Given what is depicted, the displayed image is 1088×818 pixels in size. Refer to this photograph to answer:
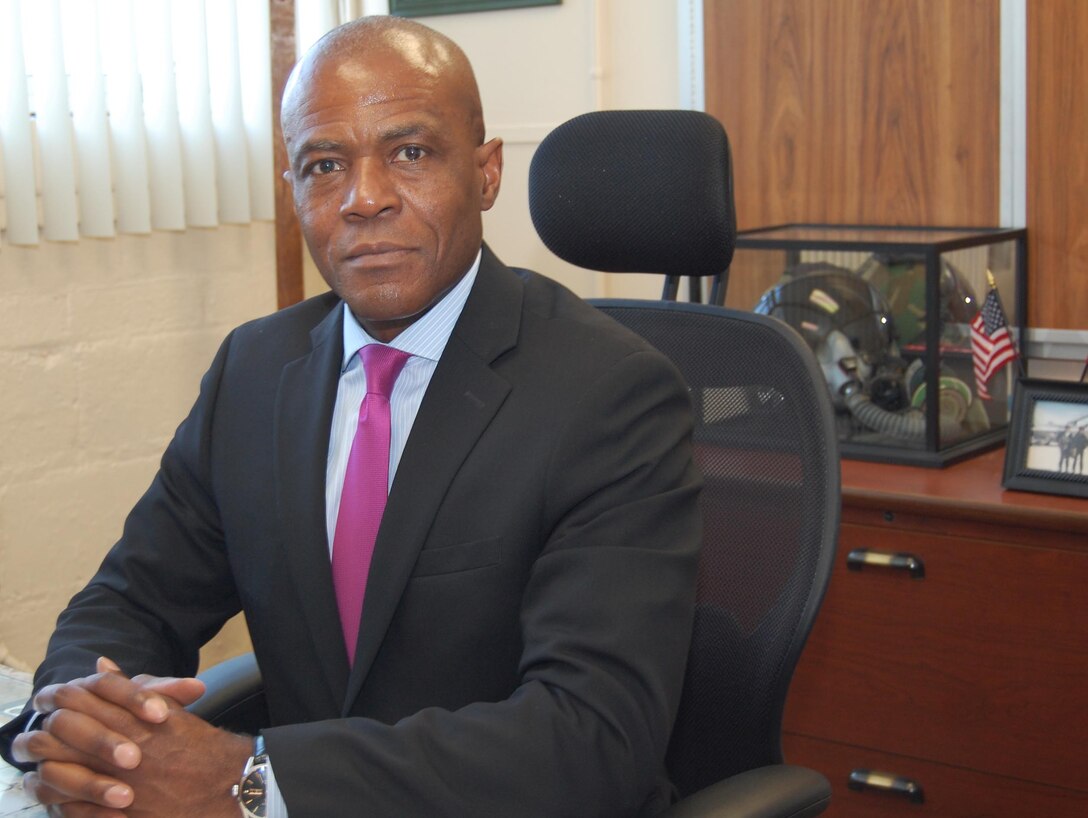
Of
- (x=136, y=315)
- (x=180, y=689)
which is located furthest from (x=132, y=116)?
(x=180, y=689)

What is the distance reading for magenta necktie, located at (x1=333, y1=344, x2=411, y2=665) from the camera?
1.33 meters

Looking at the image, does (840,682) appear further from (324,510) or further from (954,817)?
(324,510)

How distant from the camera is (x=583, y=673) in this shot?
3.75ft

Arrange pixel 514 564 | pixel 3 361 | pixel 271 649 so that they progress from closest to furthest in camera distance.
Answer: pixel 514 564
pixel 271 649
pixel 3 361

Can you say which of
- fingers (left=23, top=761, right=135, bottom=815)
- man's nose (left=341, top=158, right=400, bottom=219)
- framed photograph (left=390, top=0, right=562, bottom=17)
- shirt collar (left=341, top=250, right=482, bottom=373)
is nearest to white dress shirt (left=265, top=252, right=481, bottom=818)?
shirt collar (left=341, top=250, right=482, bottom=373)

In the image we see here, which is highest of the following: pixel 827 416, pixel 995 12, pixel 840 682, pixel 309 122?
pixel 995 12

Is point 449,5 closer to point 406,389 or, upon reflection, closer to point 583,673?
point 406,389

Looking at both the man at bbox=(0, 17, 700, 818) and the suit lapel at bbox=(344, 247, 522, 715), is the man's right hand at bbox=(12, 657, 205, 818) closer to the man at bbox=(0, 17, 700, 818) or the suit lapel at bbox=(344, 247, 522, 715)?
the man at bbox=(0, 17, 700, 818)

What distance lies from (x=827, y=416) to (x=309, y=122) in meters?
0.62

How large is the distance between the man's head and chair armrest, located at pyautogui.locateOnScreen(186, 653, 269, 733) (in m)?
0.46

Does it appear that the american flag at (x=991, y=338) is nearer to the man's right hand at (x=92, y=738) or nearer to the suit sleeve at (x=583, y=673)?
the suit sleeve at (x=583, y=673)

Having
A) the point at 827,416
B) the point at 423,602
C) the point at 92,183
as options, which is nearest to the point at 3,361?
the point at 92,183

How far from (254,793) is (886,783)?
137cm

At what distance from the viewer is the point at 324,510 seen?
4.44 ft
